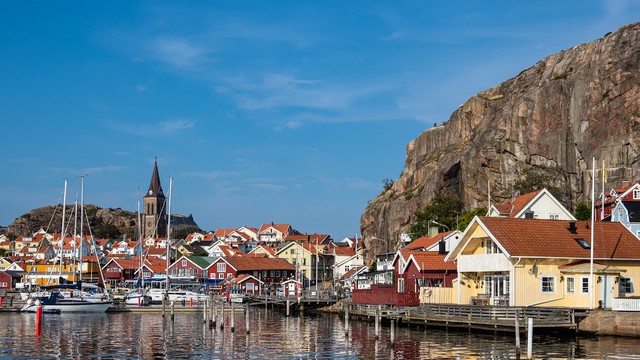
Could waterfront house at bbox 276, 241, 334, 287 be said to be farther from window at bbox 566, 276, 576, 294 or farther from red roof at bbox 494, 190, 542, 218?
window at bbox 566, 276, 576, 294

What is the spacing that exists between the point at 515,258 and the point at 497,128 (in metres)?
74.6

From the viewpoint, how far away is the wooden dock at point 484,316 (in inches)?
1868

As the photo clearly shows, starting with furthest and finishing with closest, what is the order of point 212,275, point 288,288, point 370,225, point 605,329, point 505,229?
point 370,225 → point 212,275 → point 288,288 → point 505,229 → point 605,329

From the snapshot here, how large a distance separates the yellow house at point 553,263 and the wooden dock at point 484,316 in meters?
2.33

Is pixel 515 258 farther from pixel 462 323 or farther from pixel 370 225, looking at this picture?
pixel 370 225

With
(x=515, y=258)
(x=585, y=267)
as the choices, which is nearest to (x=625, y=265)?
(x=585, y=267)

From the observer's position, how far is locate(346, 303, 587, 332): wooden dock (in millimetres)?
47438

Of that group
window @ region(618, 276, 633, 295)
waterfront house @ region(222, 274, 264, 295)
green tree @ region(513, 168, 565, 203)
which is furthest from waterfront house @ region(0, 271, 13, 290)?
window @ region(618, 276, 633, 295)

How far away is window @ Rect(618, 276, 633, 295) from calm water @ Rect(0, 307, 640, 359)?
7.16 metres

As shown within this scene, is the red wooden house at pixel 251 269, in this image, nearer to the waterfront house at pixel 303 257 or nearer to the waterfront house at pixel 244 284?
the waterfront house at pixel 244 284

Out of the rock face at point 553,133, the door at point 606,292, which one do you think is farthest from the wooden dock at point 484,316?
the rock face at point 553,133

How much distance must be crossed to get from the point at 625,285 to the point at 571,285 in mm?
4009

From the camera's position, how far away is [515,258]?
2029 inches

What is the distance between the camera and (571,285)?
2035 inches
